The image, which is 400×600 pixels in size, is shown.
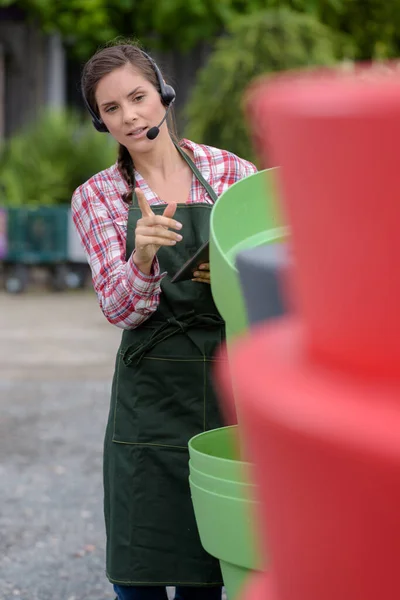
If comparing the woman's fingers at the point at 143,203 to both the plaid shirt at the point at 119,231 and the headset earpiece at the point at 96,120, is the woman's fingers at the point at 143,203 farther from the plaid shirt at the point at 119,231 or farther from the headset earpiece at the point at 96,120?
the headset earpiece at the point at 96,120

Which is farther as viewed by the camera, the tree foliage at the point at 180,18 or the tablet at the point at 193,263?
the tree foliage at the point at 180,18

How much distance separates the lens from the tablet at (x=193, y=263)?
1811 millimetres

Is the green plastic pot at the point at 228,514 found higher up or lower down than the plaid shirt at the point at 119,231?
lower down

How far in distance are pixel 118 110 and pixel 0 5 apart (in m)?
11.1

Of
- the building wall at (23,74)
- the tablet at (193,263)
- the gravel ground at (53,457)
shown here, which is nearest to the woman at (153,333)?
the tablet at (193,263)

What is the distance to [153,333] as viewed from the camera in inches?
88.0

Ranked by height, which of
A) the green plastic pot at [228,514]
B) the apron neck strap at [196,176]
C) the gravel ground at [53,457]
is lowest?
the gravel ground at [53,457]

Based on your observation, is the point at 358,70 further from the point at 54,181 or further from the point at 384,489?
the point at 54,181

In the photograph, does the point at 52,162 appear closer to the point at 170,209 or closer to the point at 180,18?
the point at 180,18

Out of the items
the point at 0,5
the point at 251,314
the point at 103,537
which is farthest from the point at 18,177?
the point at 251,314

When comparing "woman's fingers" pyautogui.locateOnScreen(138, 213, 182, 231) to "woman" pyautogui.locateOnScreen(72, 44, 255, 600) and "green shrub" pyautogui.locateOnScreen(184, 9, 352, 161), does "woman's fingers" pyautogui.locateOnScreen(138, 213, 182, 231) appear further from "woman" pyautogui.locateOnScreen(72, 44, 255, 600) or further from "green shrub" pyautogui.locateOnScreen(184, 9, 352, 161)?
"green shrub" pyautogui.locateOnScreen(184, 9, 352, 161)

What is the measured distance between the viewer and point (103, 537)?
143 inches

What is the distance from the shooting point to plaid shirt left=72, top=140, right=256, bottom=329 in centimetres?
208

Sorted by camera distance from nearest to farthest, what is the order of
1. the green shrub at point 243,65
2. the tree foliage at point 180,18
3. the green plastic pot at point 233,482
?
the green plastic pot at point 233,482 < the green shrub at point 243,65 < the tree foliage at point 180,18
